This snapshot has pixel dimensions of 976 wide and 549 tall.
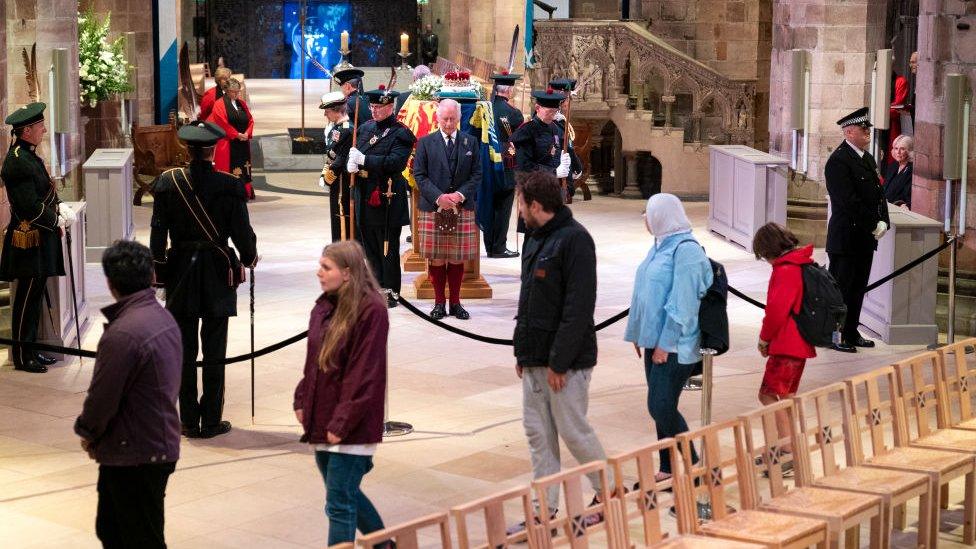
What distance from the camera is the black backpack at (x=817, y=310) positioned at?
25.5 feet

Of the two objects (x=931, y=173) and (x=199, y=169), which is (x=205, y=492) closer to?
(x=199, y=169)

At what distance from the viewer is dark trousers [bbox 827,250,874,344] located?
37.7ft

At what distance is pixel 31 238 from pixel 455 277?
3370 millimetres

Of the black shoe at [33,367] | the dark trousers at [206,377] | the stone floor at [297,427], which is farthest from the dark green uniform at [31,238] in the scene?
the dark trousers at [206,377]

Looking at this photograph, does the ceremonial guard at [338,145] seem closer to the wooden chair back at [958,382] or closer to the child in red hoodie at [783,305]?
the child in red hoodie at [783,305]

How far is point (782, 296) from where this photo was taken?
25.6ft

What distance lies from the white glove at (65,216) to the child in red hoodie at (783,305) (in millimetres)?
4855

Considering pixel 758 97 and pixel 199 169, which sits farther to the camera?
pixel 758 97

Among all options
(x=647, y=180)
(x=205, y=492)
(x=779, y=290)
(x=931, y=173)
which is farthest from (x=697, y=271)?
(x=647, y=180)

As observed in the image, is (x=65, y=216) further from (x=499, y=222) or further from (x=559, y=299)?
(x=499, y=222)

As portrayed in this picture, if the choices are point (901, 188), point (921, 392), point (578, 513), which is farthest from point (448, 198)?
point (578, 513)

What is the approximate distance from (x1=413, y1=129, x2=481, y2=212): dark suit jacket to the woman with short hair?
19.3ft

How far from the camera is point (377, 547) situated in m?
6.11

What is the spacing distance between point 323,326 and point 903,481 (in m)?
2.52
